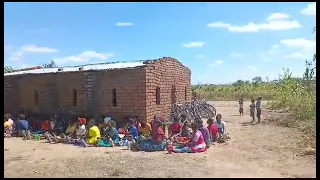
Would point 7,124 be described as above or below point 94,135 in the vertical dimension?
above

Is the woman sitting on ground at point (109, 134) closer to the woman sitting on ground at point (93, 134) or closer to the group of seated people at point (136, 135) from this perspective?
the group of seated people at point (136, 135)

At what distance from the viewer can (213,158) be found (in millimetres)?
6602

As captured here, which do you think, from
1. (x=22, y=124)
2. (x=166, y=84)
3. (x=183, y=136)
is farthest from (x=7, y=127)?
(x=166, y=84)

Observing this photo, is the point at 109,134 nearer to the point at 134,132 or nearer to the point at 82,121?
the point at 134,132

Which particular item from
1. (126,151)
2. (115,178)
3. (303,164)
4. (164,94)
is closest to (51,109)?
(115,178)

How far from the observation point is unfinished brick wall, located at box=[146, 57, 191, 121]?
31.0 feet

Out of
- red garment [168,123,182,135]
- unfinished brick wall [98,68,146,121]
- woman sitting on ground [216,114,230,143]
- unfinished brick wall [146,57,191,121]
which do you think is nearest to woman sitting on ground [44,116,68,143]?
unfinished brick wall [98,68,146,121]

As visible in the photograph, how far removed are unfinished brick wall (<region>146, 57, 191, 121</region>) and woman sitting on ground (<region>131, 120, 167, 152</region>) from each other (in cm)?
180

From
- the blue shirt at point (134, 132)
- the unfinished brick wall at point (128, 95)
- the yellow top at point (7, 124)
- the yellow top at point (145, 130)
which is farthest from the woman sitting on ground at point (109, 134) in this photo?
the yellow top at point (7, 124)

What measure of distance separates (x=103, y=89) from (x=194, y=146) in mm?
2948

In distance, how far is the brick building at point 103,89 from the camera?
4.09m

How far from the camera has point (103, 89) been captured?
864 centimetres

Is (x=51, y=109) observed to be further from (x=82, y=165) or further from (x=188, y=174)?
(x=188, y=174)

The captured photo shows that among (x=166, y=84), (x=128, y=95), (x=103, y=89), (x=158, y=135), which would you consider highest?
(x=166, y=84)
